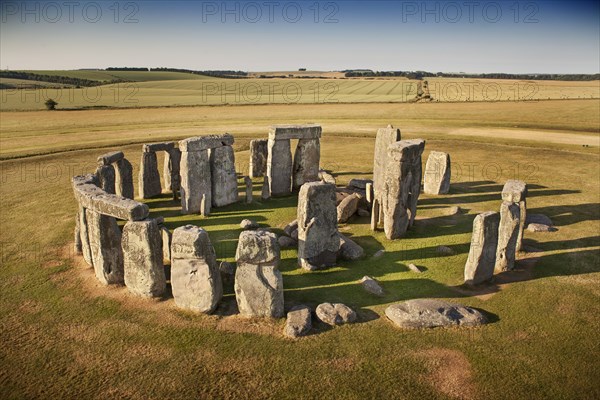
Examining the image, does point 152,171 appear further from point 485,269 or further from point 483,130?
point 483,130

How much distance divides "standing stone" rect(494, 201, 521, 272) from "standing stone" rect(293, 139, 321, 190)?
1008 centimetres

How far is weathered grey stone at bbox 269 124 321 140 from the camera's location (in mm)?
19469

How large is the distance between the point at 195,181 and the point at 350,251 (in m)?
7.46

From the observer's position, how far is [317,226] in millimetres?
12711

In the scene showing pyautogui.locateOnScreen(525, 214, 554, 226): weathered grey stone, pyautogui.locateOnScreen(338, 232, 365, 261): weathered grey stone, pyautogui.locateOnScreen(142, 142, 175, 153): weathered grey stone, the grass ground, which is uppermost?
pyautogui.locateOnScreen(142, 142, 175, 153): weathered grey stone

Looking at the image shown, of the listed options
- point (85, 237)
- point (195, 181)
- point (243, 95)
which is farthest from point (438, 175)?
point (243, 95)

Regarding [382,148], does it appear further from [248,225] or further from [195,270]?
[195,270]

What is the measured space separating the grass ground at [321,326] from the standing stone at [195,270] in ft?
1.38

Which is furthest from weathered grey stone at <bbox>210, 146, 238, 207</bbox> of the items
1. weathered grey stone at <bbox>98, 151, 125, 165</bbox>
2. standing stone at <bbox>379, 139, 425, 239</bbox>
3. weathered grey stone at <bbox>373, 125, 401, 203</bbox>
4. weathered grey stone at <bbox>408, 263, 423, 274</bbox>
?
weathered grey stone at <bbox>408, 263, 423, 274</bbox>

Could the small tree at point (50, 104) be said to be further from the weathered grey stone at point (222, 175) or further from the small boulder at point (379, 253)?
the small boulder at point (379, 253)

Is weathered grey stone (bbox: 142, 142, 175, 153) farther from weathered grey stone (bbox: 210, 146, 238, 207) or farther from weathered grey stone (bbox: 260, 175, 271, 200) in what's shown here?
weathered grey stone (bbox: 260, 175, 271, 200)

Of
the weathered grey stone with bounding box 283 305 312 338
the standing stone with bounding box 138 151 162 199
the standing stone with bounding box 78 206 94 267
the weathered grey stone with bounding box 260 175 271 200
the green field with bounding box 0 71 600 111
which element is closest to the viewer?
the weathered grey stone with bounding box 283 305 312 338

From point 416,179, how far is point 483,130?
27.7m

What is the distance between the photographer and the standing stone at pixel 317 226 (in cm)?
1248
